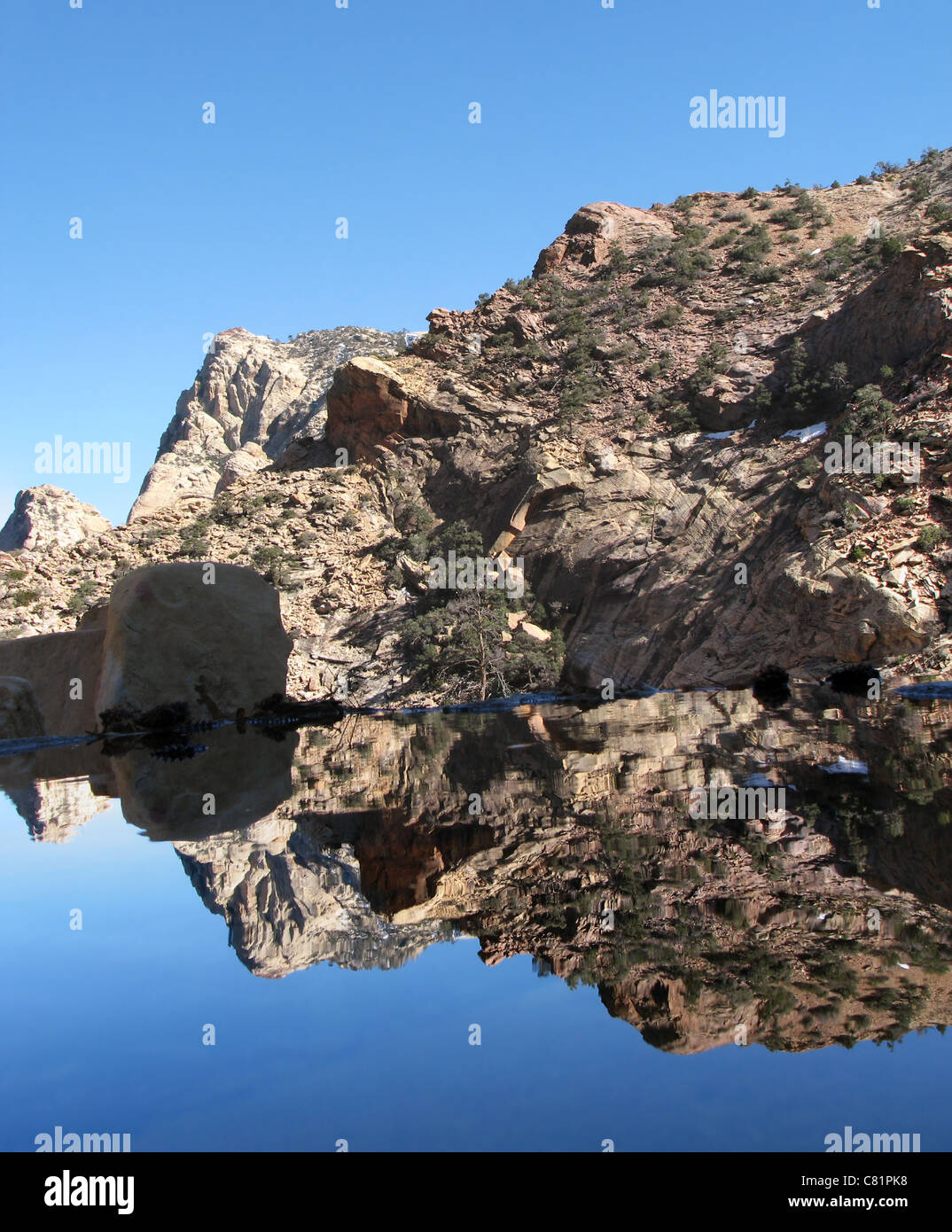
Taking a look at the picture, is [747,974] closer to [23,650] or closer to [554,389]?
[23,650]

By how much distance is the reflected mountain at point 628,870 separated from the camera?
100.0 inches

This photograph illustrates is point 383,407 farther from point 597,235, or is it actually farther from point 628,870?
point 628,870

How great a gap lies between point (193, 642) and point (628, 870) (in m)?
13.1

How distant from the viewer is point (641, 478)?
31547 millimetres

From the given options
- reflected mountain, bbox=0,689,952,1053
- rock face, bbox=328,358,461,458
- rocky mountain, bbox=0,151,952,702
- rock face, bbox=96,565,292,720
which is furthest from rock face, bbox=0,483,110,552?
reflected mountain, bbox=0,689,952,1053

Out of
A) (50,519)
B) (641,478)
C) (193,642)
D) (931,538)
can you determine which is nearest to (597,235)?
(641,478)

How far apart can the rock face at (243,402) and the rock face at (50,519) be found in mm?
3323

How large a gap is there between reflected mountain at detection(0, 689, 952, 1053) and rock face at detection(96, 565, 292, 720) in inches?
243

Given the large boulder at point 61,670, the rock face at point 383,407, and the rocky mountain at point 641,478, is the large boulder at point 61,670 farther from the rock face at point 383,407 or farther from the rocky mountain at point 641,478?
the rock face at point 383,407

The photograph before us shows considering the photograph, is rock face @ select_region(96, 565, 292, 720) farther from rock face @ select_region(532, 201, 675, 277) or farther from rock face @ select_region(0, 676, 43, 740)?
rock face @ select_region(532, 201, 675, 277)

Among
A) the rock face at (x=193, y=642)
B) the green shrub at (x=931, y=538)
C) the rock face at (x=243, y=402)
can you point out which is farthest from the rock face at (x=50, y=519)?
the green shrub at (x=931, y=538)

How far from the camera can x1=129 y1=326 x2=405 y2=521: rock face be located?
238 feet
